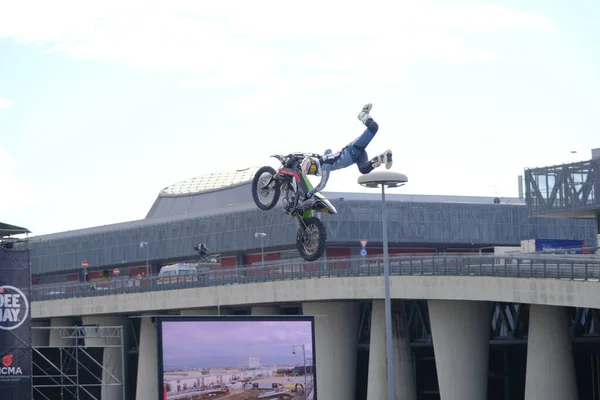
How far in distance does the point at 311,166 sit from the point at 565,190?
7730 centimetres

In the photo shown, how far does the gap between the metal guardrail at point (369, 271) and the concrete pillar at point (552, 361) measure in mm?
3227

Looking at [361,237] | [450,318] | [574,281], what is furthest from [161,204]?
[574,281]

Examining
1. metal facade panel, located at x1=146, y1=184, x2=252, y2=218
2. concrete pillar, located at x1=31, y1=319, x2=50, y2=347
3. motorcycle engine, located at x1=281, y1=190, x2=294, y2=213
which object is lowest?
concrete pillar, located at x1=31, y1=319, x2=50, y2=347

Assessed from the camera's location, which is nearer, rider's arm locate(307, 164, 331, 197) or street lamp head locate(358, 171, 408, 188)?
rider's arm locate(307, 164, 331, 197)

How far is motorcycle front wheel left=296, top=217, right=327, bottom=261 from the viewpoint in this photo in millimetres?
35000

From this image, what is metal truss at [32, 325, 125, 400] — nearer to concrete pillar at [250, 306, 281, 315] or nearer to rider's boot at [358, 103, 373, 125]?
concrete pillar at [250, 306, 281, 315]

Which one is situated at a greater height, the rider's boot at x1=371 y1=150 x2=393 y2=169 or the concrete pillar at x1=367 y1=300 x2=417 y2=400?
the rider's boot at x1=371 y1=150 x2=393 y2=169

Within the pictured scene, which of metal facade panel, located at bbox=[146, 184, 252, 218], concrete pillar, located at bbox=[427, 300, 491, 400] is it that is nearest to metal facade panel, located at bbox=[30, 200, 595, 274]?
metal facade panel, located at bbox=[146, 184, 252, 218]

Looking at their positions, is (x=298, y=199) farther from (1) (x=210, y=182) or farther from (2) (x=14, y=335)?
(1) (x=210, y=182)

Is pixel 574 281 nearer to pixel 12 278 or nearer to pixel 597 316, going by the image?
pixel 597 316

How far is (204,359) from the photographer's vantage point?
49.5m

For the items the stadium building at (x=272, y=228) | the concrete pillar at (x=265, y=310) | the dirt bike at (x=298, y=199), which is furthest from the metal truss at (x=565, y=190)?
the dirt bike at (x=298, y=199)

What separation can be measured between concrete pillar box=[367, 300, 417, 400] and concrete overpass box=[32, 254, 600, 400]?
66 mm

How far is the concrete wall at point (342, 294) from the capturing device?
6550 cm
